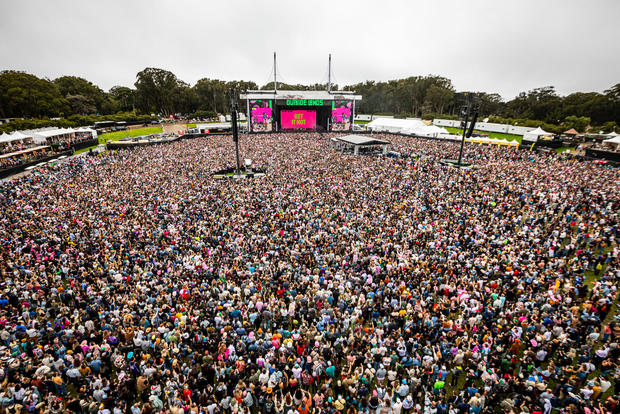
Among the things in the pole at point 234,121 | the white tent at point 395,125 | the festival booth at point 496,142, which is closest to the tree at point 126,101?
→ the white tent at point 395,125

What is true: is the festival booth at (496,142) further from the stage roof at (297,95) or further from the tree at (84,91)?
the tree at (84,91)

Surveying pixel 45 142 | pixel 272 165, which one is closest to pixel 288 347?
pixel 272 165

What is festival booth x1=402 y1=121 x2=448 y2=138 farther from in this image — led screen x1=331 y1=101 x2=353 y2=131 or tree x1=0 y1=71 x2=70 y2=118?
tree x1=0 y1=71 x2=70 y2=118

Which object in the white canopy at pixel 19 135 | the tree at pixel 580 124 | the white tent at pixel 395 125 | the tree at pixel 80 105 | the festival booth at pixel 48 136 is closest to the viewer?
the white canopy at pixel 19 135

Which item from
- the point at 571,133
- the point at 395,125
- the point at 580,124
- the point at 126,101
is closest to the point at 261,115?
the point at 395,125

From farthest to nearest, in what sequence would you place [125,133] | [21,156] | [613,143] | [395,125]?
1. [125,133]
2. [395,125]
3. [613,143]
4. [21,156]

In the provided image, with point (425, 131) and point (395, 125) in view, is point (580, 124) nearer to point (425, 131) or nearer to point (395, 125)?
point (425, 131)

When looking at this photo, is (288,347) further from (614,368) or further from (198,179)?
(198,179)
